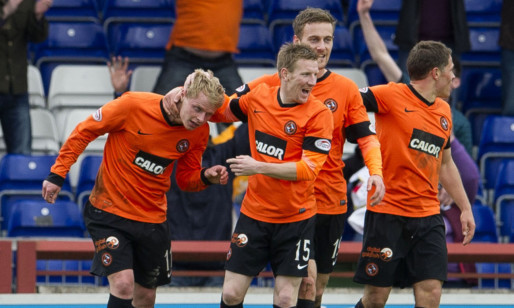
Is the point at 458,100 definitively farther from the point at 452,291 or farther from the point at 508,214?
the point at 452,291

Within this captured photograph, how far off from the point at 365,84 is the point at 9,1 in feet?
11.3

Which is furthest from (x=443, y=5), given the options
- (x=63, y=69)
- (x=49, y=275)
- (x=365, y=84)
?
(x=49, y=275)

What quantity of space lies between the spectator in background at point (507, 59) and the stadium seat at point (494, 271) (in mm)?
1849

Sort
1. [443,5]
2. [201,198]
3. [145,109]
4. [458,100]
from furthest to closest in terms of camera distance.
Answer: [458,100], [443,5], [201,198], [145,109]

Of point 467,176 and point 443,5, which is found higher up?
point 443,5

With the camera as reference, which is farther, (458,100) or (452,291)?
(458,100)

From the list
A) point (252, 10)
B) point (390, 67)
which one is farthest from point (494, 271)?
point (252, 10)

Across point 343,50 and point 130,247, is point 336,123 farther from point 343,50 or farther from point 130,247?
point 343,50

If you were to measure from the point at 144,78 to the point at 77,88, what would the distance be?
26.1 inches

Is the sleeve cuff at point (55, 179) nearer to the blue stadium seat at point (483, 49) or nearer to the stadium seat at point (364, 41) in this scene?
the stadium seat at point (364, 41)

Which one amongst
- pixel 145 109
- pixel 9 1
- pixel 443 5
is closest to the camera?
pixel 145 109

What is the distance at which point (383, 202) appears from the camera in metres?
6.45

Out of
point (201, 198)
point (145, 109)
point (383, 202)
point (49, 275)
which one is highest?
point (145, 109)

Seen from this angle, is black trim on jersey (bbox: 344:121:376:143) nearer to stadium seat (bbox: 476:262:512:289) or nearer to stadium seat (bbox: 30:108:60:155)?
stadium seat (bbox: 476:262:512:289)
